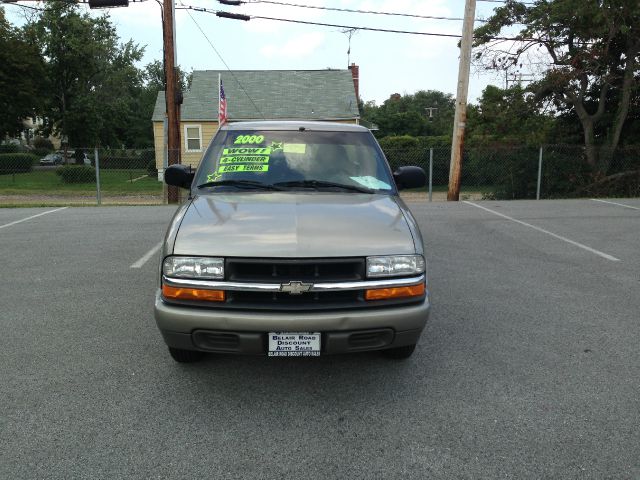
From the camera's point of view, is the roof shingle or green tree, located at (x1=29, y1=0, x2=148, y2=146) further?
green tree, located at (x1=29, y1=0, x2=148, y2=146)

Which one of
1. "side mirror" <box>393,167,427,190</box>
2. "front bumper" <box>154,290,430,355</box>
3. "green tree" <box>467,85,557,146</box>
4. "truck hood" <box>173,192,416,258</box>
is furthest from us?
"green tree" <box>467,85,557,146</box>

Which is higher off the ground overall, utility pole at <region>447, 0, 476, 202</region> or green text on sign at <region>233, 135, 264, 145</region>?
utility pole at <region>447, 0, 476, 202</region>

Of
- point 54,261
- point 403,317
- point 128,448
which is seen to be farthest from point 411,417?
point 54,261

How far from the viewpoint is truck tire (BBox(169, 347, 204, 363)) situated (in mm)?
3755

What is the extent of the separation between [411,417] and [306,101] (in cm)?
2755

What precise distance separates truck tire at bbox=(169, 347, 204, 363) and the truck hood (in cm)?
88

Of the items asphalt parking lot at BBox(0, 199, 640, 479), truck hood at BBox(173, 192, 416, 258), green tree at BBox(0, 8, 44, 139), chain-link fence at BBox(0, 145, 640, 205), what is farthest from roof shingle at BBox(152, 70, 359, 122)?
truck hood at BBox(173, 192, 416, 258)

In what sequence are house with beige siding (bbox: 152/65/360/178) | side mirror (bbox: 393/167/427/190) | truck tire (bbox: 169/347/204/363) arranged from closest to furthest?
truck tire (bbox: 169/347/204/363) → side mirror (bbox: 393/167/427/190) → house with beige siding (bbox: 152/65/360/178)

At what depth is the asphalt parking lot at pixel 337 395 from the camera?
2.79m

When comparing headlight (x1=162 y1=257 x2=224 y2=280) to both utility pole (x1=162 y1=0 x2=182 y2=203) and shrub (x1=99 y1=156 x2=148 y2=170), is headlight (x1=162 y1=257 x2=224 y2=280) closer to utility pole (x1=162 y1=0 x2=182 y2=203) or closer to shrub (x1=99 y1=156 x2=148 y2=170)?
utility pole (x1=162 y1=0 x2=182 y2=203)

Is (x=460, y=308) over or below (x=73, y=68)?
below

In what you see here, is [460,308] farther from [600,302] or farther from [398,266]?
[398,266]

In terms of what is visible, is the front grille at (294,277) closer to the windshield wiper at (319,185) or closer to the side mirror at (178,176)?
the windshield wiper at (319,185)

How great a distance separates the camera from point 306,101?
96.3 feet
